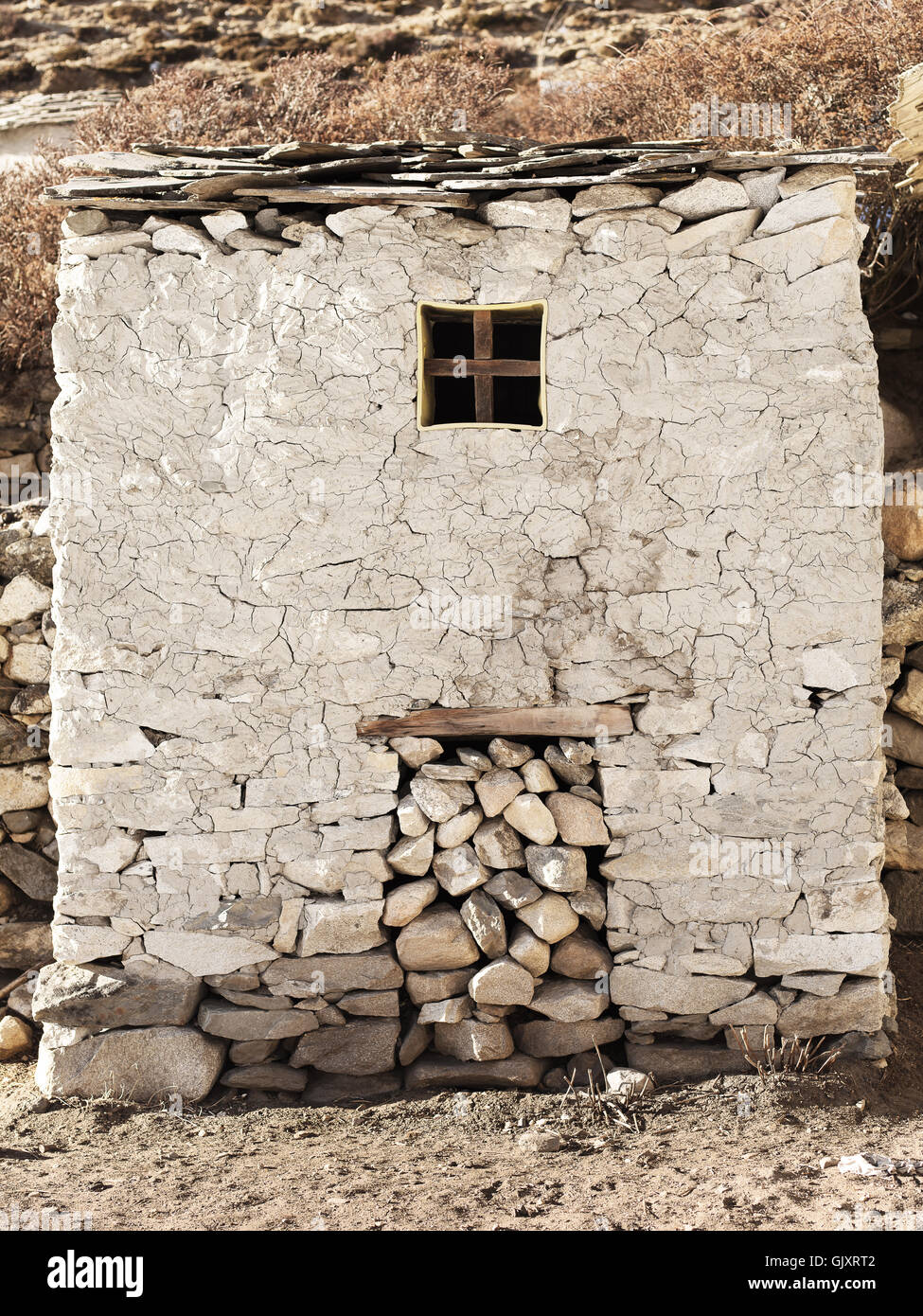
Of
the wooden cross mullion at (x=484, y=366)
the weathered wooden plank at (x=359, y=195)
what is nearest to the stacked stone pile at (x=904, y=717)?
the wooden cross mullion at (x=484, y=366)

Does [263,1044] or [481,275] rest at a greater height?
[481,275]

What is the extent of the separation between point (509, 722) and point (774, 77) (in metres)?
6.81

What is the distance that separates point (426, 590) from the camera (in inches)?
163

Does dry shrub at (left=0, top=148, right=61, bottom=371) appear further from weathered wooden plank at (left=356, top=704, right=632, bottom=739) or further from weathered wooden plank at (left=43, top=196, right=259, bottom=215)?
weathered wooden plank at (left=356, top=704, right=632, bottom=739)

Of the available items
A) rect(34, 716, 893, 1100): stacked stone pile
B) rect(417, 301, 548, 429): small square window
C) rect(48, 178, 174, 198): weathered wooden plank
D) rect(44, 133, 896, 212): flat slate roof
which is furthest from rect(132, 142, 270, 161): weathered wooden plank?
rect(34, 716, 893, 1100): stacked stone pile

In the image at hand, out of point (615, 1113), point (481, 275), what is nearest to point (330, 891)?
point (615, 1113)

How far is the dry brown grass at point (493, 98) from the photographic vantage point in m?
7.54

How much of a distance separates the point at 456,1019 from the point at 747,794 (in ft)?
5.25

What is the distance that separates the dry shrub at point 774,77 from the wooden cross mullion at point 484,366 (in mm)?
4144

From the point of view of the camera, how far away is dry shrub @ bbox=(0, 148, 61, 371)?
23.2 ft

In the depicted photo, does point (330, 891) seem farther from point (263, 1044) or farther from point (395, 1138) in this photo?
point (395, 1138)

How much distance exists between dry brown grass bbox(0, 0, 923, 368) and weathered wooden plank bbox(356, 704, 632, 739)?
4.78m

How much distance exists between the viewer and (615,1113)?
13.0 feet

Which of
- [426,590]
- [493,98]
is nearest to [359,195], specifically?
[426,590]
